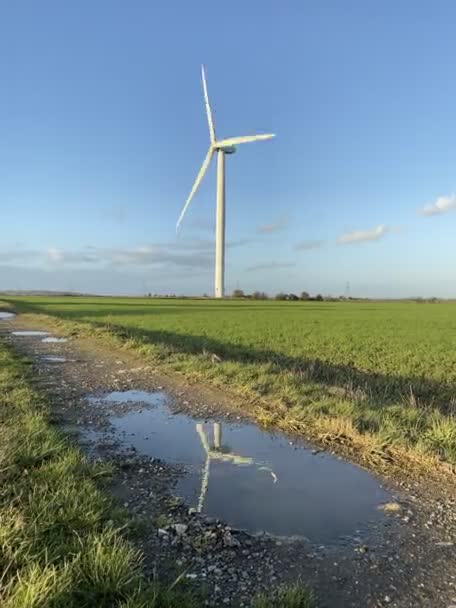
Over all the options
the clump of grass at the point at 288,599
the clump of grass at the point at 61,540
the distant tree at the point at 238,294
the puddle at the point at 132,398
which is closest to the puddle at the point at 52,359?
the puddle at the point at 132,398

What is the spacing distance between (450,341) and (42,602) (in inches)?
1289

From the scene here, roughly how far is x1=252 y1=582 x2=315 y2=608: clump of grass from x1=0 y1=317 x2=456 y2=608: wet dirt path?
0.14 metres

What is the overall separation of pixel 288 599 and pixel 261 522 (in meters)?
1.58

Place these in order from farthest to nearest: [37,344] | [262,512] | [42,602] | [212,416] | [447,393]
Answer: [37,344] → [447,393] → [212,416] → [262,512] → [42,602]

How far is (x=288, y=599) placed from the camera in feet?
12.4

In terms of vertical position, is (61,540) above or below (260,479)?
above

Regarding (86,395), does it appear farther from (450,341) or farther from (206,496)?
(450,341)

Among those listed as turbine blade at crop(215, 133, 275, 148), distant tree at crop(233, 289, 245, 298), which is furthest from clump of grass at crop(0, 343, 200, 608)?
distant tree at crop(233, 289, 245, 298)

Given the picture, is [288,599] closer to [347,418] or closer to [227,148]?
[347,418]

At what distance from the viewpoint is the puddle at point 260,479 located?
545 centimetres

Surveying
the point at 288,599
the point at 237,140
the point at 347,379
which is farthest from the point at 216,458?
the point at 237,140

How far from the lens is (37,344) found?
23.0m

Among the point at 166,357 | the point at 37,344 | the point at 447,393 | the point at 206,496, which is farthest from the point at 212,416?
the point at 37,344

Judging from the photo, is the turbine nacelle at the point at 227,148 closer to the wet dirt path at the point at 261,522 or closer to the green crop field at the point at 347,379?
the green crop field at the point at 347,379
